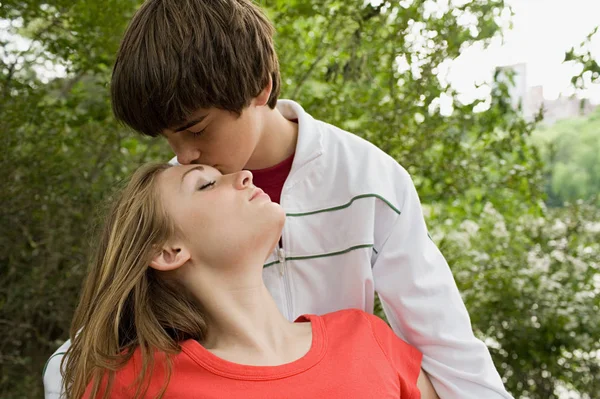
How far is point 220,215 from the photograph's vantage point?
A: 182cm

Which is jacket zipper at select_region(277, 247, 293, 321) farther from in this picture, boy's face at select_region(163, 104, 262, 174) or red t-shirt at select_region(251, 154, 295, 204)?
boy's face at select_region(163, 104, 262, 174)

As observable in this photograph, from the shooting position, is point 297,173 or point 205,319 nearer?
point 205,319

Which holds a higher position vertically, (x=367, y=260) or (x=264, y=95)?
(x=264, y=95)

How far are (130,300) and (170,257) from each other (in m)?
0.16

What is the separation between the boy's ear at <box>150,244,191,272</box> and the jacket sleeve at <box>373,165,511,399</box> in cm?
54

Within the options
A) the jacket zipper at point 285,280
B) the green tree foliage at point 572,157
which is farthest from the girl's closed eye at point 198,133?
the green tree foliage at point 572,157

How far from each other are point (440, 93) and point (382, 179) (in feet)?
4.00

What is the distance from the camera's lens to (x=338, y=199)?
206 cm

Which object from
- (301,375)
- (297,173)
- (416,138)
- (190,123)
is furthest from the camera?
(416,138)

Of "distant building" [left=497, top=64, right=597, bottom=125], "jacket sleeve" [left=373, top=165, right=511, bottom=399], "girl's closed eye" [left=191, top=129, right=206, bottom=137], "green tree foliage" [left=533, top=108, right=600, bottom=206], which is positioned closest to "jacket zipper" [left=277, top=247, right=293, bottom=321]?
"jacket sleeve" [left=373, top=165, right=511, bottom=399]

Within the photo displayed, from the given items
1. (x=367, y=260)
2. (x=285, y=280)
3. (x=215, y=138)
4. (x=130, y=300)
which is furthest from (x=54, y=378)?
(x=367, y=260)

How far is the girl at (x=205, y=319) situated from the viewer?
1.72m

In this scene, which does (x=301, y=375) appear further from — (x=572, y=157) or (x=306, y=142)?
(x=572, y=157)

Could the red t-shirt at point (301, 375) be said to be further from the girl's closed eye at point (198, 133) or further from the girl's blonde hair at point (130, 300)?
the girl's closed eye at point (198, 133)
